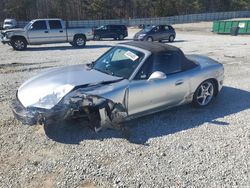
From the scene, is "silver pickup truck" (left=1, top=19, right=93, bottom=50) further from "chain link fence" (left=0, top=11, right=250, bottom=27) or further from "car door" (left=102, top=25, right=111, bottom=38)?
"chain link fence" (left=0, top=11, right=250, bottom=27)

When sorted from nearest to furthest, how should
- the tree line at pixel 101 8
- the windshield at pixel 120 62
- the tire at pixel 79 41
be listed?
1. the windshield at pixel 120 62
2. the tire at pixel 79 41
3. the tree line at pixel 101 8

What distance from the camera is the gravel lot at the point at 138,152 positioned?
132 inches

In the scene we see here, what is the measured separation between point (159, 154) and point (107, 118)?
3.28 feet

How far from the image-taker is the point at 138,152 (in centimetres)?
394


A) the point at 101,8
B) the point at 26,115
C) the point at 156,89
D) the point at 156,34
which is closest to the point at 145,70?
the point at 156,89

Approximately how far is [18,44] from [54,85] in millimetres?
12293

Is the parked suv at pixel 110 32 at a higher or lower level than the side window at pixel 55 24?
lower

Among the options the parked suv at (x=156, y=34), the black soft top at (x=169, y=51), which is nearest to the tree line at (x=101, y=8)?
the parked suv at (x=156, y=34)

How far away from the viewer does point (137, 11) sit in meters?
56.1

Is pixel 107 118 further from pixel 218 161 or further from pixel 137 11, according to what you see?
pixel 137 11

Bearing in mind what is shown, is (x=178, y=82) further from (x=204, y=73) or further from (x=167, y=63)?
(x=204, y=73)

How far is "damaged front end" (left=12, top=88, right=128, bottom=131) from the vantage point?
Result: 3.96 m

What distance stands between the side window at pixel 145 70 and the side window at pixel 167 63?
4.5 inches

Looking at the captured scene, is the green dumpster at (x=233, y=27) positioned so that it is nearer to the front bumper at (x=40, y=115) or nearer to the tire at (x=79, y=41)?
the tire at (x=79, y=41)
